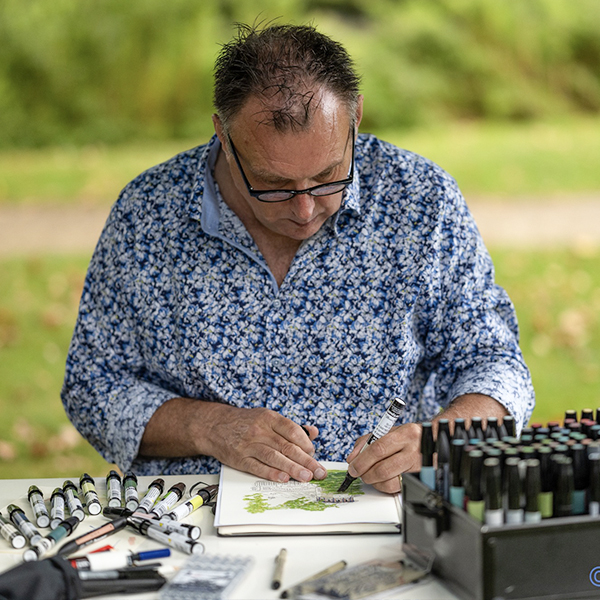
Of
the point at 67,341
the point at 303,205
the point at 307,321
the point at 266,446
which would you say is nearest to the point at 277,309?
the point at 307,321

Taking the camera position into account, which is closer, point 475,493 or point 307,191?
point 475,493

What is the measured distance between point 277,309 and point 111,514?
72 cm

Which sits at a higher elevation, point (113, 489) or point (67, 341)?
point (67, 341)

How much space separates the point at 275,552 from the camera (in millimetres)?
1507

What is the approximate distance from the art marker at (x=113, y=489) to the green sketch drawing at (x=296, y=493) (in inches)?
10.4

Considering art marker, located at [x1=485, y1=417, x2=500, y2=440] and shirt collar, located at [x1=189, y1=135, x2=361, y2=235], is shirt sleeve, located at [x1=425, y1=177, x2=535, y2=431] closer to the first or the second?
Answer: shirt collar, located at [x1=189, y1=135, x2=361, y2=235]

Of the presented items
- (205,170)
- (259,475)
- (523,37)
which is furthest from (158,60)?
(259,475)

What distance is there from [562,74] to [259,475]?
12.4 feet

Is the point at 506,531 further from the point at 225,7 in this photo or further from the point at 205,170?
the point at 225,7

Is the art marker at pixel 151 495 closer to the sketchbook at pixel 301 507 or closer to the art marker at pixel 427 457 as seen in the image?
the sketchbook at pixel 301 507

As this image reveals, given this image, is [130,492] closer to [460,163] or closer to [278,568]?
[278,568]

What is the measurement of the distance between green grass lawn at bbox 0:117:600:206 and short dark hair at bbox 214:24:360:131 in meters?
2.76

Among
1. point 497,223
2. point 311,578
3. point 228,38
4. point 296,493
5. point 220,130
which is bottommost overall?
point 311,578

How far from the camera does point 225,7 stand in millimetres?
4684
